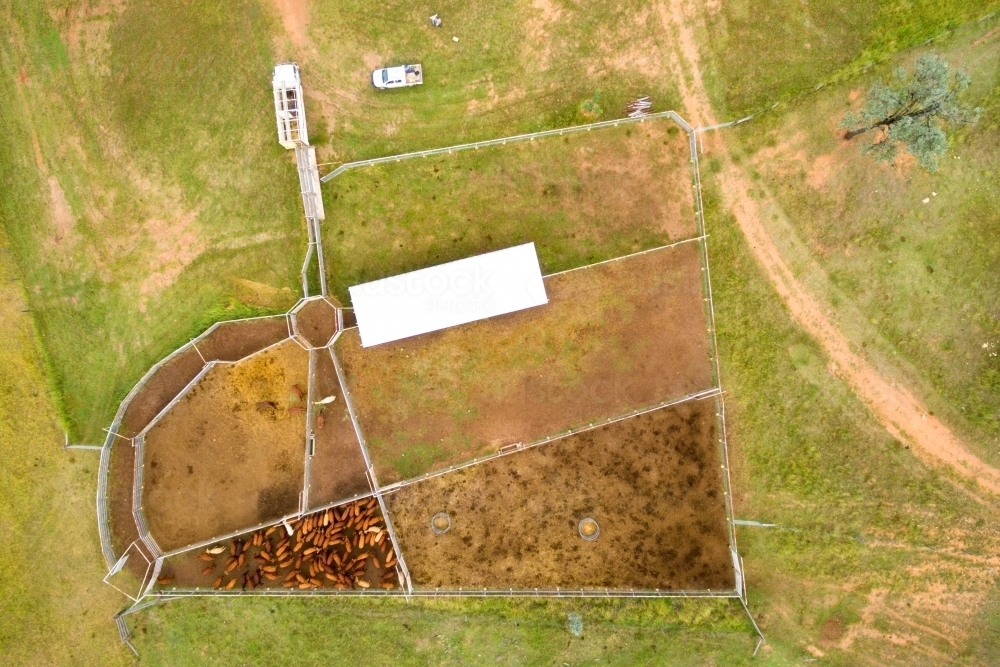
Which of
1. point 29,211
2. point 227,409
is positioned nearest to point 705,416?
point 227,409

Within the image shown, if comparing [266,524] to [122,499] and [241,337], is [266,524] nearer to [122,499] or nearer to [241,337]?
[122,499]

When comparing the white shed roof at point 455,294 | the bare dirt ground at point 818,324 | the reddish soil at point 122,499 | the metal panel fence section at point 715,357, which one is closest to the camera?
the white shed roof at point 455,294

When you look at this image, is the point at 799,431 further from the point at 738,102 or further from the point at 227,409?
the point at 227,409

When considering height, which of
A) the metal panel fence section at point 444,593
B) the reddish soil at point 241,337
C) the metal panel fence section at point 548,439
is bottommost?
the metal panel fence section at point 444,593

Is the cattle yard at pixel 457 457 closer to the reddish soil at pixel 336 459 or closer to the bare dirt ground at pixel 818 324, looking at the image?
the reddish soil at pixel 336 459

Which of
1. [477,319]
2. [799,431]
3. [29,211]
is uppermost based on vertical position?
[29,211]

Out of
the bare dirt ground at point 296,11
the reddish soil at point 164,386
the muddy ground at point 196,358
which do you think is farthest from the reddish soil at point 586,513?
the bare dirt ground at point 296,11

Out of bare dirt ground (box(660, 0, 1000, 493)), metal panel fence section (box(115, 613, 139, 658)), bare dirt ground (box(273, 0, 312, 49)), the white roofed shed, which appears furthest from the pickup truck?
→ metal panel fence section (box(115, 613, 139, 658))
